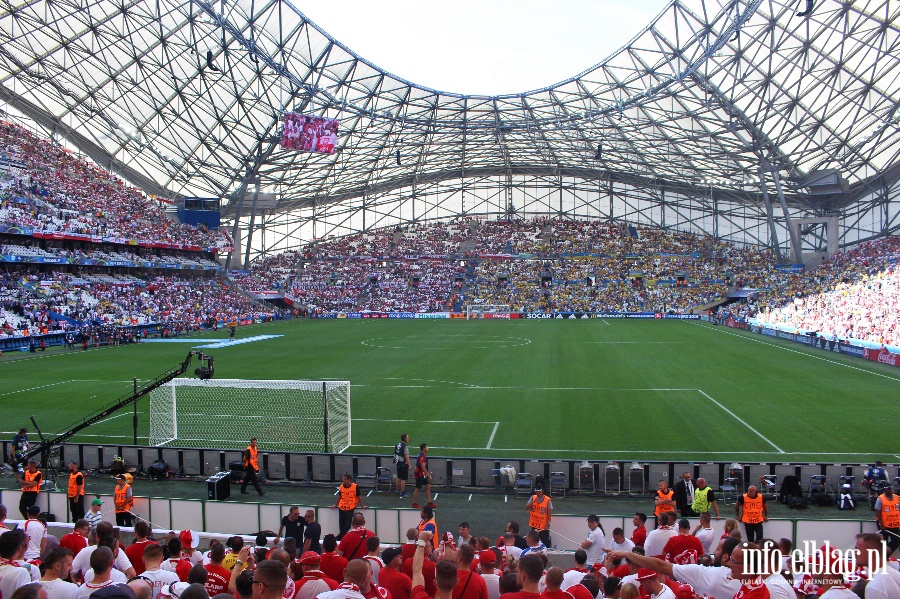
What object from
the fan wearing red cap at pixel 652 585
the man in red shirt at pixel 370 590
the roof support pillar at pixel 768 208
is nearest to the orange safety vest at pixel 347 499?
the man in red shirt at pixel 370 590

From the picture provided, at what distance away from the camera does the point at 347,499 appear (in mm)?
12086

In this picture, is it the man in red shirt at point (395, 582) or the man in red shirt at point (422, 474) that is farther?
the man in red shirt at point (422, 474)

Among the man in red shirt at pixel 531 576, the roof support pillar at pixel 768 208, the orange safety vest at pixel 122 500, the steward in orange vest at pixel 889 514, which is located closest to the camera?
the man in red shirt at pixel 531 576

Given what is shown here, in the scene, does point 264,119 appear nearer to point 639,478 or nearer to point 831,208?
point 639,478

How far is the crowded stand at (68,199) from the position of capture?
53.3 meters

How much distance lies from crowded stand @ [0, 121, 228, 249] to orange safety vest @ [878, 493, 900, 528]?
5612cm

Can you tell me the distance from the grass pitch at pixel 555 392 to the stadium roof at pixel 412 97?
1996 centimetres

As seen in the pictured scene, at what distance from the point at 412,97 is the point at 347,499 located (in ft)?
176

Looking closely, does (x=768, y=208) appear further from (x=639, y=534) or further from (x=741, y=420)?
(x=639, y=534)

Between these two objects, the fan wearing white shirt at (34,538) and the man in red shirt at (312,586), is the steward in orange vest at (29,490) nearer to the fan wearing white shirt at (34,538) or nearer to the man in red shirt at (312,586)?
the fan wearing white shirt at (34,538)

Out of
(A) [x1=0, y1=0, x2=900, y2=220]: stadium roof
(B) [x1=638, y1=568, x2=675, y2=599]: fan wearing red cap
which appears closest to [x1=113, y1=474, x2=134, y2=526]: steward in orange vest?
(B) [x1=638, y1=568, x2=675, y2=599]: fan wearing red cap

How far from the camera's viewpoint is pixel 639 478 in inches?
589

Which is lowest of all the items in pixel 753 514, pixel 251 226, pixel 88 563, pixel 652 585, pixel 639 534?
pixel 753 514

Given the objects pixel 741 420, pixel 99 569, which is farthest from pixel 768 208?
pixel 99 569
